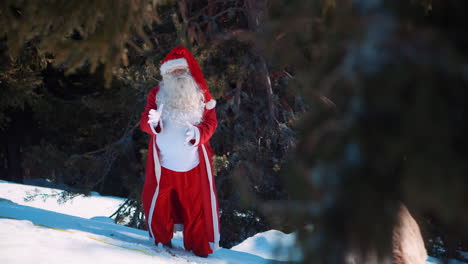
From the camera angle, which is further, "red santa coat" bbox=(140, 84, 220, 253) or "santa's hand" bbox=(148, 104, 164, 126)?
"red santa coat" bbox=(140, 84, 220, 253)

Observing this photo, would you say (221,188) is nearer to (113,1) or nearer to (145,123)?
(145,123)

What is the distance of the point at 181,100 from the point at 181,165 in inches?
24.2

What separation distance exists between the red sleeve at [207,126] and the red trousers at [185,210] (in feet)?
1.07

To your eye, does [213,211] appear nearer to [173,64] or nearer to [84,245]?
[84,245]

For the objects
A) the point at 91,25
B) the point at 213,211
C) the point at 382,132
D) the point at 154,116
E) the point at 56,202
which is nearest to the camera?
the point at 382,132

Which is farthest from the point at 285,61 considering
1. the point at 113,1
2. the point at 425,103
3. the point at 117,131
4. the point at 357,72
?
the point at 117,131

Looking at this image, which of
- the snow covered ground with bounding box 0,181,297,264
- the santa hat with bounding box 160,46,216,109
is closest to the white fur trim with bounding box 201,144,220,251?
the snow covered ground with bounding box 0,181,297,264

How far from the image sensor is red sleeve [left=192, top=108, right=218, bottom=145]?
4363mm

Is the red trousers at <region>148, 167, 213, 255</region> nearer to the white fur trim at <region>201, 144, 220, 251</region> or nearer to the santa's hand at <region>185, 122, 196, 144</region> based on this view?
the white fur trim at <region>201, 144, 220, 251</region>

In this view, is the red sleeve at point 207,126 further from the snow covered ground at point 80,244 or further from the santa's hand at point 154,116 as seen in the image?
the snow covered ground at point 80,244

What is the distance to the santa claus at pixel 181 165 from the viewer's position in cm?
440

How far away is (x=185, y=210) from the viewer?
448cm

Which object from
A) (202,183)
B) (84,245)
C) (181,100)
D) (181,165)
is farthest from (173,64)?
(84,245)

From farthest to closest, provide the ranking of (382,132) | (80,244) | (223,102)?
(223,102)
(80,244)
(382,132)
